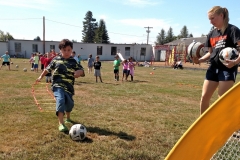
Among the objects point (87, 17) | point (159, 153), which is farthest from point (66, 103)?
point (87, 17)

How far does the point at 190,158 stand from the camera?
1869 mm

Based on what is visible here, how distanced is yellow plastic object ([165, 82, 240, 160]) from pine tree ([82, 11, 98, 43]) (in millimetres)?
99886

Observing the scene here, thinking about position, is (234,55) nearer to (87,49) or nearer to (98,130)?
(98,130)

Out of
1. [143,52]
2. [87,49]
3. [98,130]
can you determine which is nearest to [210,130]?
[98,130]

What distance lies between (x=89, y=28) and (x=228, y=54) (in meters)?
100

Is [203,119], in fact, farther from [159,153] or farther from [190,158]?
[159,153]

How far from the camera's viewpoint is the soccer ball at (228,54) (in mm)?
3698

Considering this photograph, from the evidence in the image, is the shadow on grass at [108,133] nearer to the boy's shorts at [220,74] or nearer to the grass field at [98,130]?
the grass field at [98,130]

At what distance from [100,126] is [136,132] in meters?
0.88

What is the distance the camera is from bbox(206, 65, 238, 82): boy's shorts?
12.9ft

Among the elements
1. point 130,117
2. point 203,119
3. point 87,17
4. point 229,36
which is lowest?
point 130,117

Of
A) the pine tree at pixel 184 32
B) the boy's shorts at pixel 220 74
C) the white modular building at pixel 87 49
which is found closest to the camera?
the boy's shorts at pixel 220 74

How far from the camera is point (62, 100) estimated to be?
5047mm

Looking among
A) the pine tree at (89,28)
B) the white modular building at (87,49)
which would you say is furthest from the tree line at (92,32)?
the white modular building at (87,49)
